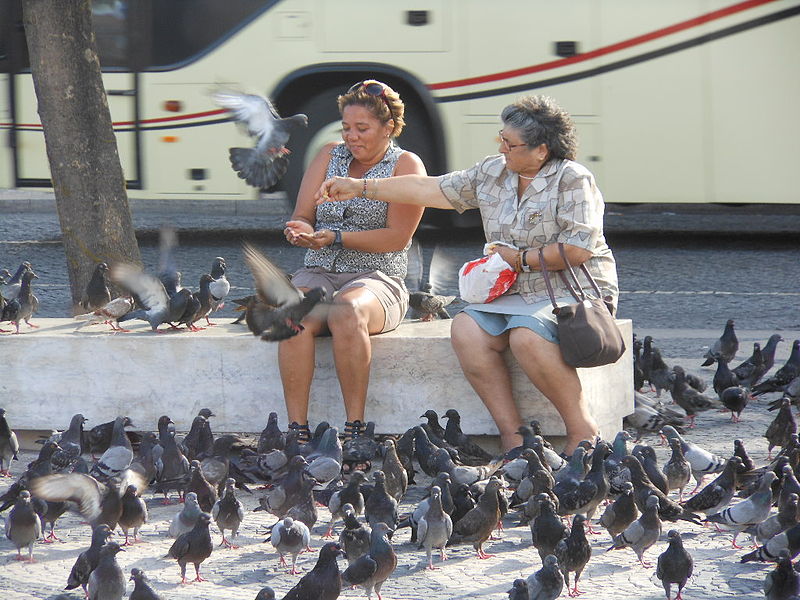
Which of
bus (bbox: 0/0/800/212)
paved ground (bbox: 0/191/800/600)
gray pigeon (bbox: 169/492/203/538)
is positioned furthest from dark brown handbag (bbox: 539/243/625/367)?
bus (bbox: 0/0/800/212)

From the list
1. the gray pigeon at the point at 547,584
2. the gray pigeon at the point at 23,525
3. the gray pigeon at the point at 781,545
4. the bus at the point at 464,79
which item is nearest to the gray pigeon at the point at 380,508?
the gray pigeon at the point at 547,584

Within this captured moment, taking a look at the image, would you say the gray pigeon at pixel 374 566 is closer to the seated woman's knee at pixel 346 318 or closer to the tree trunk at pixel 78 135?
the seated woman's knee at pixel 346 318

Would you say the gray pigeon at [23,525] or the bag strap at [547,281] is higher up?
the bag strap at [547,281]

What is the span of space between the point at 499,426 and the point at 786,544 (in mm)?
1730

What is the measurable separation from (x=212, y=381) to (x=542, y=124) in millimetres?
A: 2056

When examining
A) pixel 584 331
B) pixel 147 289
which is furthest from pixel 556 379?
pixel 147 289

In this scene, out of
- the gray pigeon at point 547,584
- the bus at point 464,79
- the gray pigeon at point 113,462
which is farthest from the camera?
the bus at point 464,79

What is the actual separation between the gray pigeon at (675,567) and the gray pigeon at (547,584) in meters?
0.37

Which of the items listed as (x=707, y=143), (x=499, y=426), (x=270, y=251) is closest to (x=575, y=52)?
(x=707, y=143)

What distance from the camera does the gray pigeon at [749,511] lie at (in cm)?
503

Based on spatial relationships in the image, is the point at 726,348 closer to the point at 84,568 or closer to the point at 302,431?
the point at 302,431

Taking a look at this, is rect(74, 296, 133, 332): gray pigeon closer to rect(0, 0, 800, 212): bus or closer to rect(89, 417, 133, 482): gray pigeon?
rect(89, 417, 133, 482): gray pigeon

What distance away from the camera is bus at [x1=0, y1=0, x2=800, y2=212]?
1259 centimetres

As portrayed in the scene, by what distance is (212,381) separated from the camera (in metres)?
6.48
